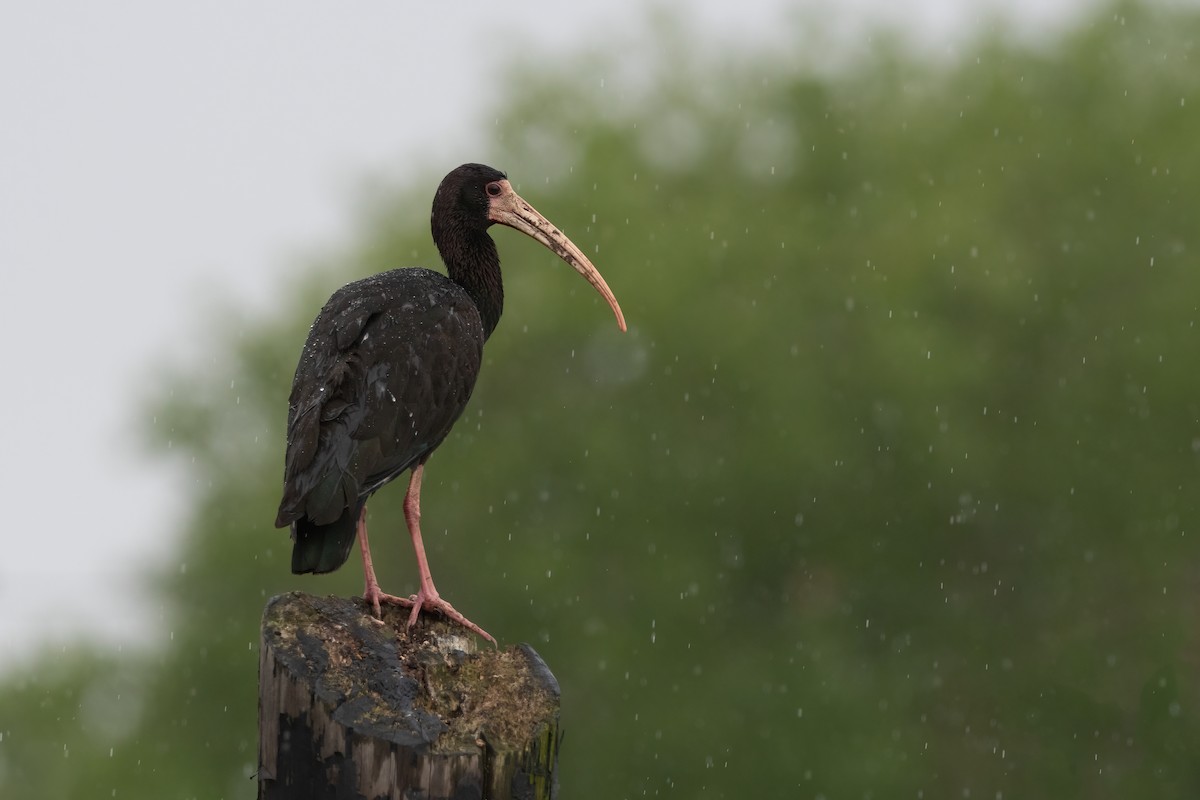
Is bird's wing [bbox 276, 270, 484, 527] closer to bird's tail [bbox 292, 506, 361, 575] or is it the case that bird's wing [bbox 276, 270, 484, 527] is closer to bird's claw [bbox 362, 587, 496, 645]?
bird's tail [bbox 292, 506, 361, 575]

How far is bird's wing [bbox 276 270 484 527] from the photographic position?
641cm

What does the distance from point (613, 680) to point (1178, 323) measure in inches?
372

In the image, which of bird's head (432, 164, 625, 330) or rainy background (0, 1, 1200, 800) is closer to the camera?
bird's head (432, 164, 625, 330)

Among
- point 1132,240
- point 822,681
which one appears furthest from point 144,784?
point 1132,240

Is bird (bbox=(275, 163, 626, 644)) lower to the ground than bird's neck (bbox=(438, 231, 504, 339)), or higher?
lower

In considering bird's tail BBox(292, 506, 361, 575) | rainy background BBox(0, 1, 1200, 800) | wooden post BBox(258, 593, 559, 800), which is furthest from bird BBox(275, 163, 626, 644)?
rainy background BBox(0, 1, 1200, 800)

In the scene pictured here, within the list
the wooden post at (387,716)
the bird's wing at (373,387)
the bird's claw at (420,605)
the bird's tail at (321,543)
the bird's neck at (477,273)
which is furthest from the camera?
the bird's neck at (477,273)

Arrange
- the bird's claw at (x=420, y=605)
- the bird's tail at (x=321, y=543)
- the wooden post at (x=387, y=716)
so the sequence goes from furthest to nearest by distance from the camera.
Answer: the bird's claw at (x=420, y=605) → the bird's tail at (x=321, y=543) → the wooden post at (x=387, y=716)

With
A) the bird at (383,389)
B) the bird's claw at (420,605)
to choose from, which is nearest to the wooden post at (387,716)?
the bird at (383,389)

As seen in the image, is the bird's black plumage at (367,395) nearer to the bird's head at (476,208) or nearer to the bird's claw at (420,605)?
the bird's claw at (420,605)

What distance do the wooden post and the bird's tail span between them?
1.42 feet

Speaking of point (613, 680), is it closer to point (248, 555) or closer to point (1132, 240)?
point (248, 555)

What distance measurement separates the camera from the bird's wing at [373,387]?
641 centimetres

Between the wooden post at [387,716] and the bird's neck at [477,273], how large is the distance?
108 inches
